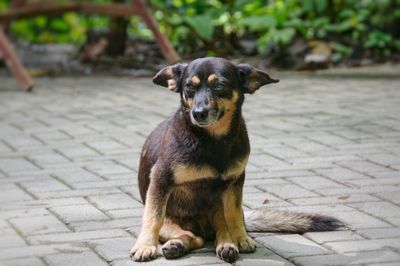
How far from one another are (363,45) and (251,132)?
4.29 m

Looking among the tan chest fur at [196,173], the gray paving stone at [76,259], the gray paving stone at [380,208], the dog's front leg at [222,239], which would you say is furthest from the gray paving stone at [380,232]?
the gray paving stone at [76,259]

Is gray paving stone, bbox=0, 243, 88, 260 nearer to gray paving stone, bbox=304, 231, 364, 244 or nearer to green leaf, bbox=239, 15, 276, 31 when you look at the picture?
gray paving stone, bbox=304, 231, 364, 244

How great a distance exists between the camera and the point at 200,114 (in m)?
3.99

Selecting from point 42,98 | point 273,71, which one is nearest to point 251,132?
point 42,98

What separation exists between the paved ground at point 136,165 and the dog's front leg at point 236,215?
8 centimetres

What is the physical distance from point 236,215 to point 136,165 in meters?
2.04

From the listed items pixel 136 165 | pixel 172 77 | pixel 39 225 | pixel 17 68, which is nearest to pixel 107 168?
pixel 136 165

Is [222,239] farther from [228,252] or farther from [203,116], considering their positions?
[203,116]

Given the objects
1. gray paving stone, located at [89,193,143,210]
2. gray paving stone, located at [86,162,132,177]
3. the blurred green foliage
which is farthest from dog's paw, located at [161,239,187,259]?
the blurred green foliage

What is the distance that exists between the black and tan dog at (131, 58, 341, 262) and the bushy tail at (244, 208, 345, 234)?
0.29 meters

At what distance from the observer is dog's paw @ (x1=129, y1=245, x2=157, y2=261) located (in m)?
4.15

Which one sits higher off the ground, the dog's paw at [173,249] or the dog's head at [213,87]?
the dog's head at [213,87]

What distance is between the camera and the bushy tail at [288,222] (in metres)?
4.61

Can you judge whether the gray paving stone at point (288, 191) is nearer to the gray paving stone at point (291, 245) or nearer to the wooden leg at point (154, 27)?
the gray paving stone at point (291, 245)
